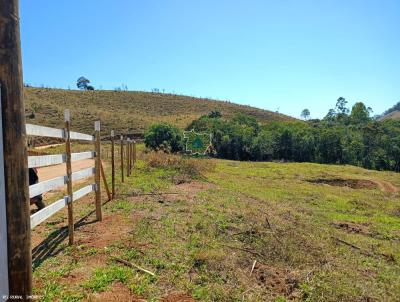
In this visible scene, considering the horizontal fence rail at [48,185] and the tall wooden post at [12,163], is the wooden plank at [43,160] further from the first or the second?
the tall wooden post at [12,163]

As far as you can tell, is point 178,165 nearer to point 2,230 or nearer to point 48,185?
point 48,185

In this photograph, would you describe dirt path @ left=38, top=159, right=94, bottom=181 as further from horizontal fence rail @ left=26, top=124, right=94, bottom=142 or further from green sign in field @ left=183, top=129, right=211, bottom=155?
green sign in field @ left=183, top=129, right=211, bottom=155

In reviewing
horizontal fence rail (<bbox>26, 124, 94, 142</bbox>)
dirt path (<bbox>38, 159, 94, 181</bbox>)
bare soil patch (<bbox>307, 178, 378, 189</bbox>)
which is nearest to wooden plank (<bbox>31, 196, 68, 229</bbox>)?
horizontal fence rail (<bbox>26, 124, 94, 142</bbox>)

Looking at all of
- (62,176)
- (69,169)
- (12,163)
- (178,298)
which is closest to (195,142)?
(69,169)

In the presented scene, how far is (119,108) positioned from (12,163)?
63.6 m

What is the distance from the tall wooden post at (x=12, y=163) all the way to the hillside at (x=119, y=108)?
4164 cm

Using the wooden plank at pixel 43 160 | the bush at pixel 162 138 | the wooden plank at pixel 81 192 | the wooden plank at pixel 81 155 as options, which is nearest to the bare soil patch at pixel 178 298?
the wooden plank at pixel 43 160

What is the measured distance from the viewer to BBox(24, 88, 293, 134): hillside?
48625 millimetres

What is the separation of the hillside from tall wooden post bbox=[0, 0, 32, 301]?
41.6 m

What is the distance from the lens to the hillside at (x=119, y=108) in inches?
1914

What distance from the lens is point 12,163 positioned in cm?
285

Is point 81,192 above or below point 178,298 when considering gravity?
above

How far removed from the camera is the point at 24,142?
2.97m

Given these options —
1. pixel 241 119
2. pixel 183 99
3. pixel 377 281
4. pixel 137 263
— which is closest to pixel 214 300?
pixel 137 263
